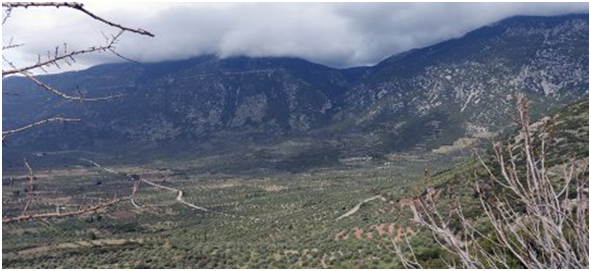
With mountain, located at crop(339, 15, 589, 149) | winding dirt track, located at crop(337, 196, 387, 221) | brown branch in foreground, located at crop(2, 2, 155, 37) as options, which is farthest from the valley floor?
mountain, located at crop(339, 15, 589, 149)

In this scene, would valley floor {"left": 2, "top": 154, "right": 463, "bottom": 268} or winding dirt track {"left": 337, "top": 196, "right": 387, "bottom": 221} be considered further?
winding dirt track {"left": 337, "top": 196, "right": 387, "bottom": 221}

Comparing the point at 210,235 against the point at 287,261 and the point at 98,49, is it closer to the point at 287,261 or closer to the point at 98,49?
the point at 287,261

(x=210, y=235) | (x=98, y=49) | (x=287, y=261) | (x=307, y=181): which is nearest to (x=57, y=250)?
(x=210, y=235)

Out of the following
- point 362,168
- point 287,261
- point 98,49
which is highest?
point 98,49

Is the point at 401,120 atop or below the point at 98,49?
below

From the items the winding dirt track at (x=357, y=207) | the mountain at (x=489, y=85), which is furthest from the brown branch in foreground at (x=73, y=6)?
the mountain at (x=489, y=85)

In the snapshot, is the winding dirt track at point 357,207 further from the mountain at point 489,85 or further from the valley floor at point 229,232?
the mountain at point 489,85

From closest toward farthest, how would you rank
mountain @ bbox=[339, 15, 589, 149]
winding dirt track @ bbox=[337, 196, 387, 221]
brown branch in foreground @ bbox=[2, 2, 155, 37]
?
1. brown branch in foreground @ bbox=[2, 2, 155, 37]
2. winding dirt track @ bbox=[337, 196, 387, 221]
3. mountain @ bbox=[339, 15, 589, 149]

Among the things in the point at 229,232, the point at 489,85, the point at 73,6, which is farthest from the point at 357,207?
the point at 489,85

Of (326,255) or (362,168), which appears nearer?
(326,255)

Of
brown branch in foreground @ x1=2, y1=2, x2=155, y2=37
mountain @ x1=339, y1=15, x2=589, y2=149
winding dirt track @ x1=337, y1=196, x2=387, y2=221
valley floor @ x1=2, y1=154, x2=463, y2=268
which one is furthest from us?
mountain @ x1=339, y1=15, x2=589, y2=149

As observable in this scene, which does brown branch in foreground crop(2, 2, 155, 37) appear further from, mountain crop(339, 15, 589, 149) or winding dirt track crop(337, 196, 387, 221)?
mountain crop(339, 15, 589, 149)
